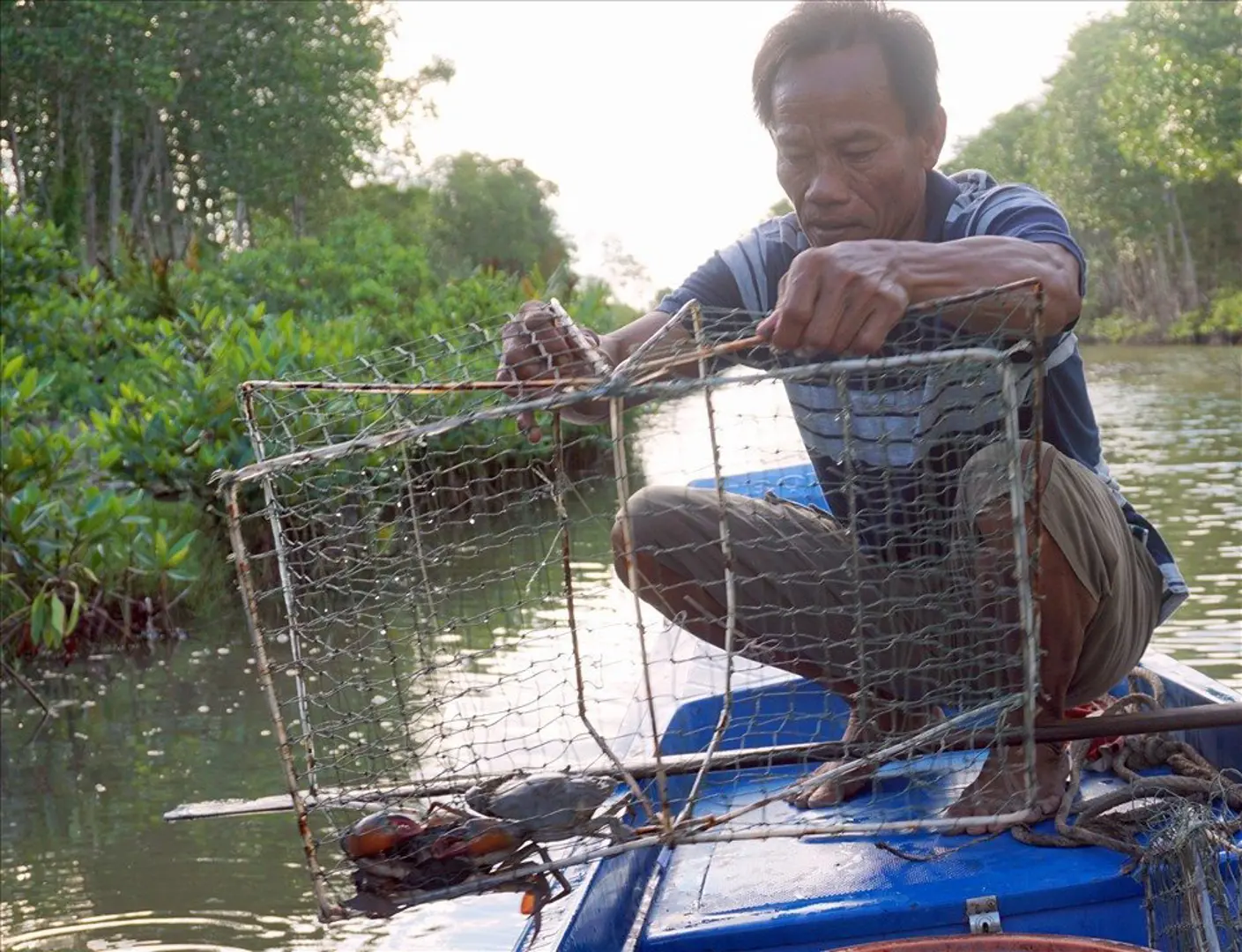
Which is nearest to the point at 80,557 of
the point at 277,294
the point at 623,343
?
the point at 623,343

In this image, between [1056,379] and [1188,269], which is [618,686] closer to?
[1056,379]

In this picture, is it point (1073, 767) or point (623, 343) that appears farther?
point (623, 343)

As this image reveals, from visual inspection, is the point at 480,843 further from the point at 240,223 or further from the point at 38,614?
the point at 240,223

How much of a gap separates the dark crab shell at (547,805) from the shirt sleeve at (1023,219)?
1000 millimetres

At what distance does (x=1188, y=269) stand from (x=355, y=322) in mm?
35161

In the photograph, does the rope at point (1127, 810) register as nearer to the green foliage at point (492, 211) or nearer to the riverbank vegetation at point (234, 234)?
the riverbank vegetation at point (234, 234)

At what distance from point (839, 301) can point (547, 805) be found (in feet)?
2.55

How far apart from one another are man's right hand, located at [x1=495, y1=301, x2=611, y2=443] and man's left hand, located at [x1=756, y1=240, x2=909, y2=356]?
436 mm

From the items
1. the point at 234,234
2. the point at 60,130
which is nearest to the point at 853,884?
the point at 60,130

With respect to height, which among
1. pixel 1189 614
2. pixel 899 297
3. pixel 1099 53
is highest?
pixel 1099 53

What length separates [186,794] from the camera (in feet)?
15.8

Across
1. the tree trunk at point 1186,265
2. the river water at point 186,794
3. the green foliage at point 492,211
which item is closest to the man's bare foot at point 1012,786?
the river water at point 186,794

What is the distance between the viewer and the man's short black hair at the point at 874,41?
2.49m

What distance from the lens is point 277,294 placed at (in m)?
14.1
